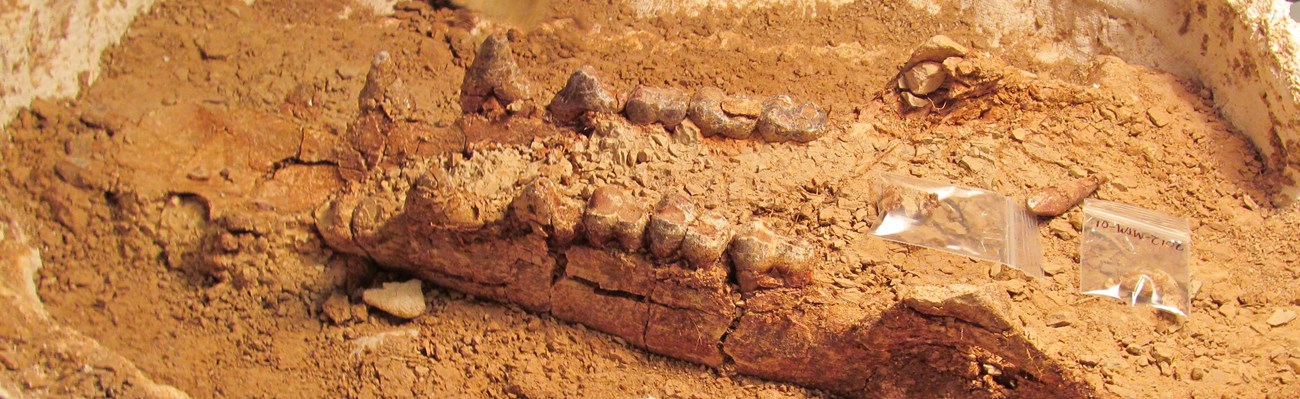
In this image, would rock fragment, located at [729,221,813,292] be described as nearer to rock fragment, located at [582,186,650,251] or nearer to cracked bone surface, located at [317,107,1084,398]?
cracked bone surface, located at [317,107,1084,398]

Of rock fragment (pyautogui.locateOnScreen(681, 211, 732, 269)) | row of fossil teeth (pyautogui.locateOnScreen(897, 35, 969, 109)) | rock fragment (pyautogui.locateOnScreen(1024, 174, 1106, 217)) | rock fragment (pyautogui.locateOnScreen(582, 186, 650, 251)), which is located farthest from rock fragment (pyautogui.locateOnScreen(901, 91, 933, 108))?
rock fragment (pyautogui.locateOnScreen(582, 186, 650, 251))

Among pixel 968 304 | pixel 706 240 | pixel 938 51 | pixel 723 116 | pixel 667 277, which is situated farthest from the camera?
pixel 938 51

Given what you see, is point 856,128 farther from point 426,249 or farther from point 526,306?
point 426,249

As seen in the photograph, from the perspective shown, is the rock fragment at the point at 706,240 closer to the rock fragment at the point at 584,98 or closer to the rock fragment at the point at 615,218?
the rock fragment at the point at 615,218

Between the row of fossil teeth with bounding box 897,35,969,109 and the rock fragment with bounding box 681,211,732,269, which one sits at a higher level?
the row of fossil teeth with bounding box 897,35,969,109

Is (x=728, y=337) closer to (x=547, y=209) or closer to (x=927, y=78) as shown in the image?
(x=547, y=209)

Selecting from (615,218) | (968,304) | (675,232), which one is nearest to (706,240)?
(675,232)
